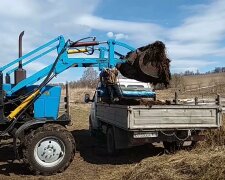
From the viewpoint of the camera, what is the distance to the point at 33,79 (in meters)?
9.62

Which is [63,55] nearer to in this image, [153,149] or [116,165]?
[116,165]

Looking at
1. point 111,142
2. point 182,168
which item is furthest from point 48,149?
point 182,168

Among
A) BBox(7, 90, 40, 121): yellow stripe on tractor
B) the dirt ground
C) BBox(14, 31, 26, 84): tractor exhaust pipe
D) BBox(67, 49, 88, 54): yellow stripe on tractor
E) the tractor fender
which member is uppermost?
BBox(67, 49, 88, 54): yellow stripe on tractor

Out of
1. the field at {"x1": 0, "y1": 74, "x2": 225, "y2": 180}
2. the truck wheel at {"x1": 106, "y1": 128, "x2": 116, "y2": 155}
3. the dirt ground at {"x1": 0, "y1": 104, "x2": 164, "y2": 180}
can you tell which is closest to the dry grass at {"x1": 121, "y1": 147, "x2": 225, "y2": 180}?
the field at {"x1": 0, "y1": 74, "x2": 225, "y2": 180}

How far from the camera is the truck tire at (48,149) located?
28.7 ft

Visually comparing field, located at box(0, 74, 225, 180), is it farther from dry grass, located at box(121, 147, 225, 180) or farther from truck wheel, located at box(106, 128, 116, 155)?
truck wheel, located at box(106, 128, 116, 155)

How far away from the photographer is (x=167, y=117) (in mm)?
9523

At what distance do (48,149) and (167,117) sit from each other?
2.74 m

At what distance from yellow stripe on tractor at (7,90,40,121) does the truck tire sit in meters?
0.63

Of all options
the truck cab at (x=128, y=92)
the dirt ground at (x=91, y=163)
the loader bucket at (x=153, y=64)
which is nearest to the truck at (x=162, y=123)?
the dirt ground at (x=91, y=163)

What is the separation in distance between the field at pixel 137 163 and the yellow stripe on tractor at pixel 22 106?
3.90 ft

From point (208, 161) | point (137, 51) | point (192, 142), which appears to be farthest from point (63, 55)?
point (208, 161)

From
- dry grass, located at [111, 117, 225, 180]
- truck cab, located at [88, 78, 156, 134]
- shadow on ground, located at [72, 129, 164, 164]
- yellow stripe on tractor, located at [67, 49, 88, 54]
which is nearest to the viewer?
dry grass, located at [111, 117, 225, 180]

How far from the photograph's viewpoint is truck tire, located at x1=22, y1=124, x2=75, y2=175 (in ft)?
28.7
